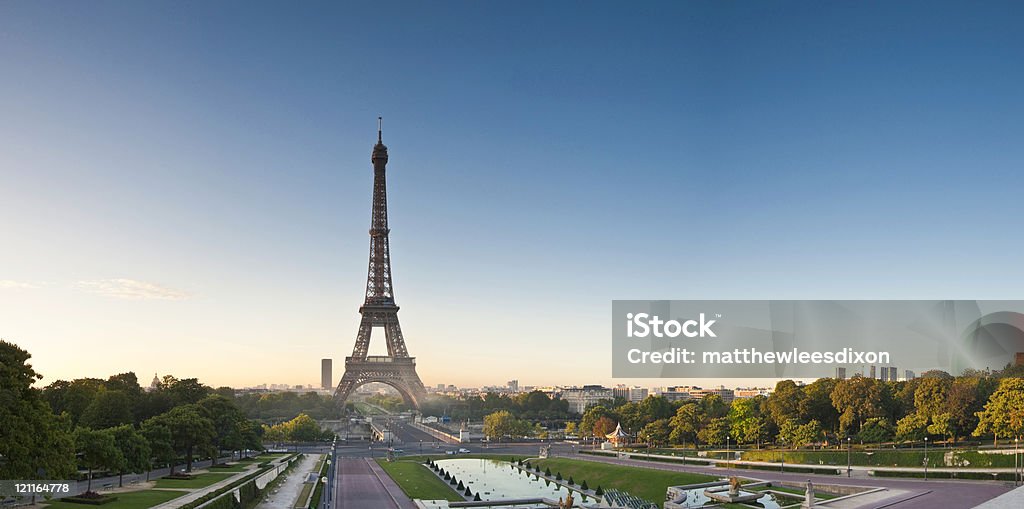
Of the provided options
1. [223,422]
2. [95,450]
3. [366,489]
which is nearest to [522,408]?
[223,422]

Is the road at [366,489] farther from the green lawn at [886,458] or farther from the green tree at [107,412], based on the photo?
the green lawn at [886,458]

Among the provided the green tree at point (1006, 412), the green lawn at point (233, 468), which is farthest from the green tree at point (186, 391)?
the green tree at point (1006, 412)

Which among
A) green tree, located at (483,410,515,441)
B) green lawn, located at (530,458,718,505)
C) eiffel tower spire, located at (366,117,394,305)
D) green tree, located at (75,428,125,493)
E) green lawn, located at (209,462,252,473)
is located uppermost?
eiffel tower spire, located at (366,117,394,305)

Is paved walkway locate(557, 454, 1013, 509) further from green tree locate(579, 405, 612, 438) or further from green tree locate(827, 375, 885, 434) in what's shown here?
green tree locate(579, 405, 612, 438)

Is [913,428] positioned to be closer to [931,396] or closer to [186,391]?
[931,396]

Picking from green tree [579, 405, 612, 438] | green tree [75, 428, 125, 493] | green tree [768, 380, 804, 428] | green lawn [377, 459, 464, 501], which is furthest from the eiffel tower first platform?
green tree [75, 428, 125, 493]

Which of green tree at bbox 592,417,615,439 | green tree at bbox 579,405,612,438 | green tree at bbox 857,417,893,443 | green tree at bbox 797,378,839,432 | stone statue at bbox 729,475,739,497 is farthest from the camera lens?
green tree at bbox 579,405,612,438

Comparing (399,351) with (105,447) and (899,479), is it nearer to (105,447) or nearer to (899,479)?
(105,447)
